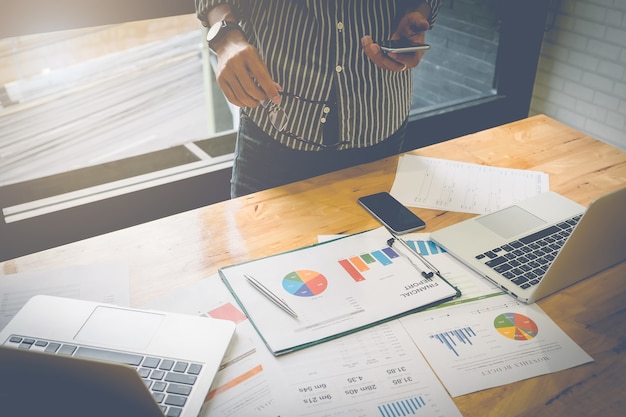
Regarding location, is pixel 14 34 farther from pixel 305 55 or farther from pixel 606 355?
pixel 606 355

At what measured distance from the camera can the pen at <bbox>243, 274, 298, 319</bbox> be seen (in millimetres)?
911

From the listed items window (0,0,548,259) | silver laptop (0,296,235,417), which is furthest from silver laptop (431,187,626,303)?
window (0,0,548,259)

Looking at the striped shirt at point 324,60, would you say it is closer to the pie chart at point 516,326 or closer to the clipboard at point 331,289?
the clipboard at point 331,289

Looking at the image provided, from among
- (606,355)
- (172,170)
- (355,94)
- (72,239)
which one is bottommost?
(72,239)

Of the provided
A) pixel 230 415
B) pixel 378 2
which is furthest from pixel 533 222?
pixel 230 415

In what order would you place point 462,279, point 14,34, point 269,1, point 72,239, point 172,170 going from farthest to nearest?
point 172,170
point 72,239
point 14,34
point 269,1
point 462,279

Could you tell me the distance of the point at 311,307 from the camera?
927mm

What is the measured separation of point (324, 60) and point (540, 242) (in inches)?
25.2

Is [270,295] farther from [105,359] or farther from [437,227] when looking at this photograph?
[437,227]

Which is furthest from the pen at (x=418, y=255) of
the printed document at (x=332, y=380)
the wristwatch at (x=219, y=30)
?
the wristwatch at (x=219, y=30)

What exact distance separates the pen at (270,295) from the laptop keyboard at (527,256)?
1.27 feet

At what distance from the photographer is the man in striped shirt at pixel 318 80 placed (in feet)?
4.22

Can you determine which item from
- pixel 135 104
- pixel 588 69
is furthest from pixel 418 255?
pixel 135 104

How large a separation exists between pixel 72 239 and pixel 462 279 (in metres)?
1.61
